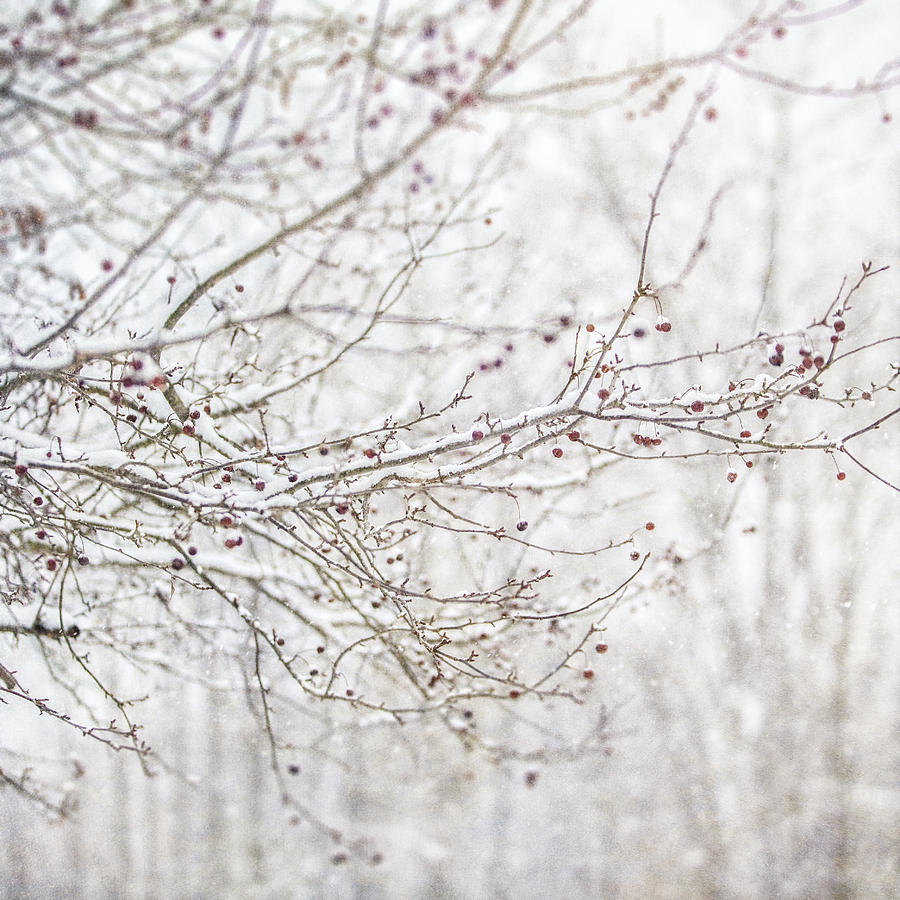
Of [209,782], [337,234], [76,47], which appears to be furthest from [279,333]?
[209,782]

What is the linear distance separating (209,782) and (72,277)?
40.6 ft

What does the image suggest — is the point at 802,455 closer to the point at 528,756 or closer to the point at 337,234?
the point at 528,756

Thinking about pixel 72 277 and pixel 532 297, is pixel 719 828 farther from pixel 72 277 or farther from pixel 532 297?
pixel 72 277

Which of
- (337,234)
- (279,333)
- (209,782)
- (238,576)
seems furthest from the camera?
(209,782)

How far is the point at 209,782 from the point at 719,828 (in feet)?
28.7

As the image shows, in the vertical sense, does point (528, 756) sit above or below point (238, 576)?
below

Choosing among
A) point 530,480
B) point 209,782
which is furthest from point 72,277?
point 209,782

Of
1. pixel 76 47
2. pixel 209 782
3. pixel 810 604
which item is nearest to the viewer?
Answer: pixel 76 47

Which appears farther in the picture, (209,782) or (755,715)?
(209,782)

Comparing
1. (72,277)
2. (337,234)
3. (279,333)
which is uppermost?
(279,333)

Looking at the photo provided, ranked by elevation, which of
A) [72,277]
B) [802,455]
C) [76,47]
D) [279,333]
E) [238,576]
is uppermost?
[802,455]

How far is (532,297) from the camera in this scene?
7.06 m

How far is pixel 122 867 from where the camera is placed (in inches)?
538

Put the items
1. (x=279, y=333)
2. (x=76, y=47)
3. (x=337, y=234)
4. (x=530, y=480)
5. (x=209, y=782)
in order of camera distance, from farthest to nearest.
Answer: (x=209, y=782)
(x=279, y=333)
(x=530, y=480)
(x=337, y=234)
(x=76, y=47)
